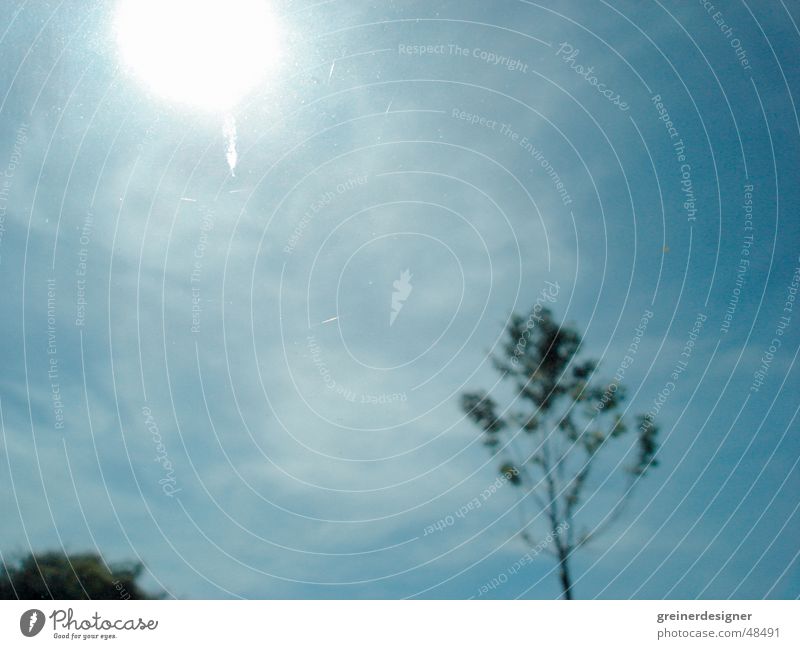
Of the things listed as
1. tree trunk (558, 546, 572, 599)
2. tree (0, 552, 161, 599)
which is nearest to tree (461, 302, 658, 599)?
tree trunk (558, 546, 572, 599)

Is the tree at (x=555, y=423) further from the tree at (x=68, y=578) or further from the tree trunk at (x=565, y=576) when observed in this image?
the tree at (x=68, y=578)

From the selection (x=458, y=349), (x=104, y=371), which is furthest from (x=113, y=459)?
(x=458, y=349)

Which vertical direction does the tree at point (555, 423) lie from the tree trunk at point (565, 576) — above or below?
above
